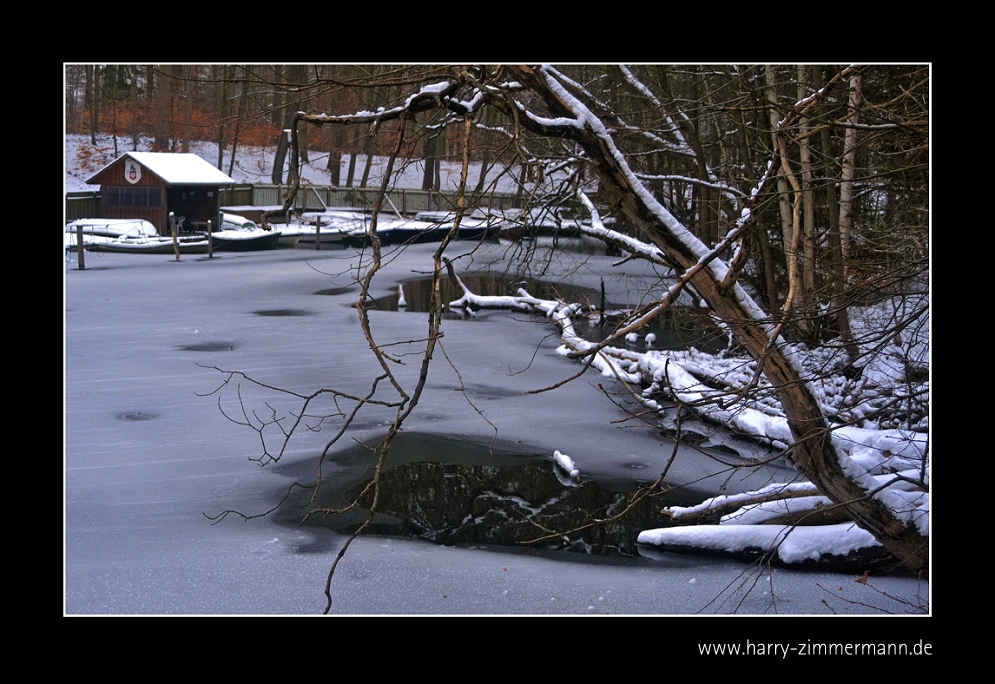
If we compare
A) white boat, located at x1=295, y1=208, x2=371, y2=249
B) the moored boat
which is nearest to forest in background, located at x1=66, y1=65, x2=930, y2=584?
white boat, located at x1=295, y1=208, x2=371, y2=249

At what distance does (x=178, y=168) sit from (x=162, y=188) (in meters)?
2.17

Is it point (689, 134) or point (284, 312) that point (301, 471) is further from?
point (284, 312)

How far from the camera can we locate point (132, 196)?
11875 mm

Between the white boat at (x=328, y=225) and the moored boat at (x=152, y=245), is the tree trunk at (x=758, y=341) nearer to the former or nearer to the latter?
the white boat at (x=328, y=225)

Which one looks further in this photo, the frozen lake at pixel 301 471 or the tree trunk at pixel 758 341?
the frozen lake at pixel 301 471

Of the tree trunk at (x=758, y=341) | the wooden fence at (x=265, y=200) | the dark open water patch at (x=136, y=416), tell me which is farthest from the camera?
the wooden fence at (x=265, y=200)

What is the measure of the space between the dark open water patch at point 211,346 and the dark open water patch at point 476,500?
156 inches

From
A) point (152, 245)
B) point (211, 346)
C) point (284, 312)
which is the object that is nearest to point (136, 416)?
point (211, 346)

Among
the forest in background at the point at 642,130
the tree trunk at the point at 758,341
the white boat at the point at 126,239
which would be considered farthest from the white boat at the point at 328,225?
the tree trunk at the point at 758,341

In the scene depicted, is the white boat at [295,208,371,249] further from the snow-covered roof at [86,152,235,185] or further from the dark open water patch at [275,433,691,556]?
the dark open water patch at [275,433,691,556]

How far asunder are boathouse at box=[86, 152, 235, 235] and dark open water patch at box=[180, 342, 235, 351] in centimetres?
178

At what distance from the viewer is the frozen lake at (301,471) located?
14.4 feet

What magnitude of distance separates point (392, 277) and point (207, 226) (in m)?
4.15

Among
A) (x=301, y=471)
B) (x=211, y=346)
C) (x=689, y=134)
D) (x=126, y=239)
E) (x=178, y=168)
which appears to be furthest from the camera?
(x=126, y=239)
